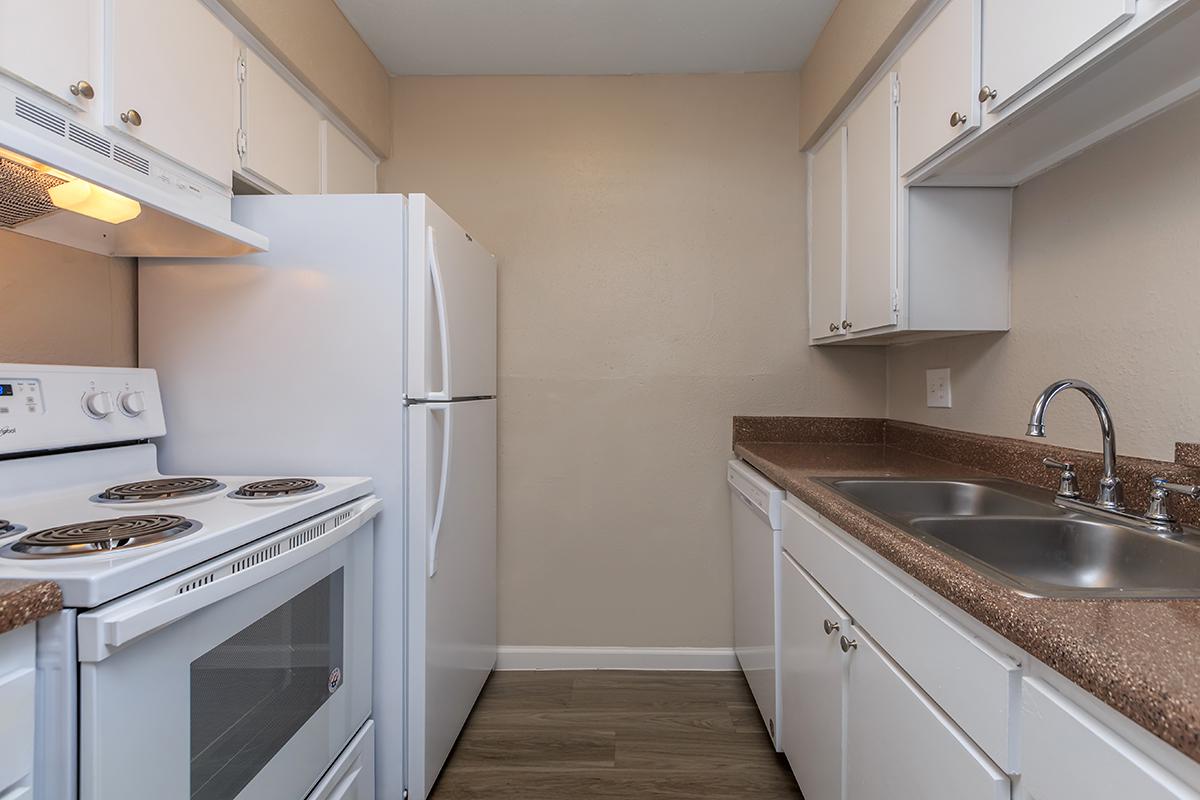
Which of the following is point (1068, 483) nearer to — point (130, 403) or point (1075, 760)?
point (1075, 760)

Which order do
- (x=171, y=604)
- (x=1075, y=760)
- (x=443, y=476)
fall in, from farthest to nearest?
1. (x=443, y=476)
2. (x=171, y=604)
3. (x=1075, y=760)

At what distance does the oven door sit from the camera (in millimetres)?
799

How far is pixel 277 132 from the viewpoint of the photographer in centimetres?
175

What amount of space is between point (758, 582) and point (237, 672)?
1.51 metres

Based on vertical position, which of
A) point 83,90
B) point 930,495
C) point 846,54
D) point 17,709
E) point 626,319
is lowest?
point 17,709

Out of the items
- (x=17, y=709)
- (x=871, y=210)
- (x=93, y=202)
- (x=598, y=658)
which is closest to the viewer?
(x=17, y=709)

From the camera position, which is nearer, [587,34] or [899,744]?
[899,744]

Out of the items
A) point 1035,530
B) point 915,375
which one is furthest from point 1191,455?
point 915,375

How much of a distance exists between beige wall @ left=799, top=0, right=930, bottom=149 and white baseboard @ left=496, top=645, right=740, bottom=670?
6.96ft

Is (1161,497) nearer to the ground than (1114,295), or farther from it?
nearer to the ground

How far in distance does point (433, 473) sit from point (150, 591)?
33.0 inches

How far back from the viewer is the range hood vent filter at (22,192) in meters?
1.04

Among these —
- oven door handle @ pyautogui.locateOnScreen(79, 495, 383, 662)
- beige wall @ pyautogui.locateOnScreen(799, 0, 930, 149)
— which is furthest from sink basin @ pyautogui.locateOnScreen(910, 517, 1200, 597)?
beige wall @ pyautogui.locateOnScreen(799, 0, 930, 149)

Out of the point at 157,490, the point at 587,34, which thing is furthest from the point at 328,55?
the point at 157,490
